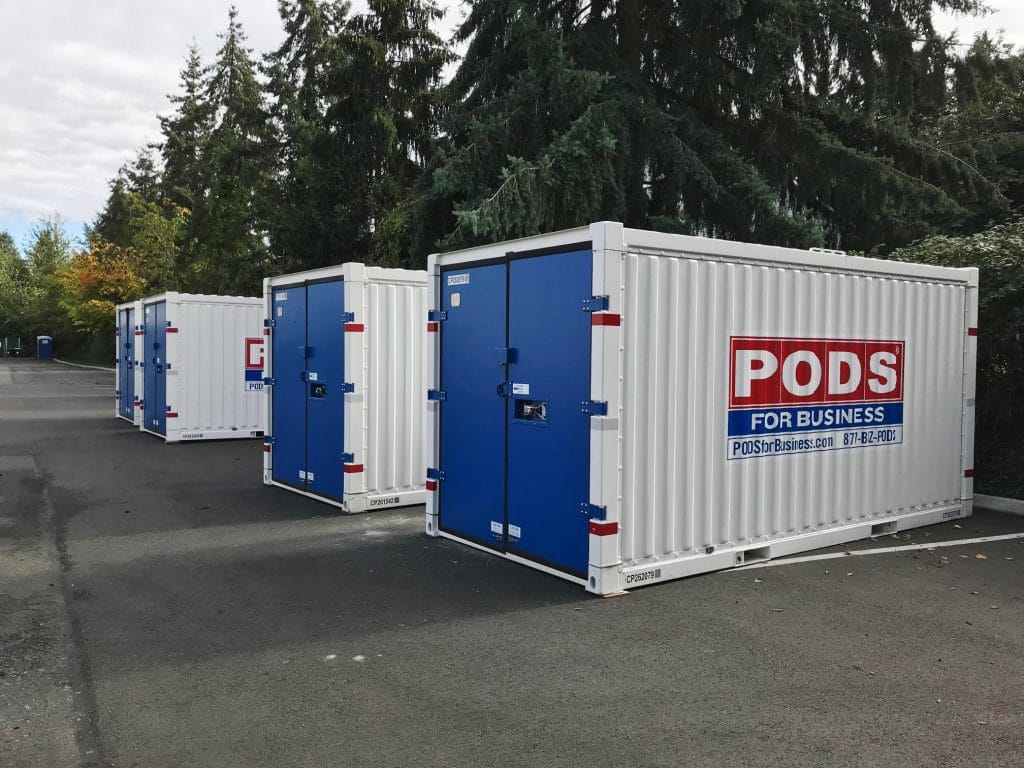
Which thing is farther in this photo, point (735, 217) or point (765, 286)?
point (735, 217)

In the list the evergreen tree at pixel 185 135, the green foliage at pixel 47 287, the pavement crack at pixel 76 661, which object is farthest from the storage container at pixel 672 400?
the green foliage at pixel 47 287

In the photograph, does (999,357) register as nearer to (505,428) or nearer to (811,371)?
(811,371)

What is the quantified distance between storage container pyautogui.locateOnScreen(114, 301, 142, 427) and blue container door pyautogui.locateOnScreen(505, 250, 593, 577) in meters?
13.8

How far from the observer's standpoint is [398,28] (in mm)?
23891

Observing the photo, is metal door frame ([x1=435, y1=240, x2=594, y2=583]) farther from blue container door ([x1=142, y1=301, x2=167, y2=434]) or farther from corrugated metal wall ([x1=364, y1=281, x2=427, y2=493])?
blue container door ([x1=142, y1=301, x2=167, y2=434])

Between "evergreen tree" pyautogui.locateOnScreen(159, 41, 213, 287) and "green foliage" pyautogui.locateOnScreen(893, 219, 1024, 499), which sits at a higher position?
"evergreen tree" pyautogui.locateOnScreen(159, 41, 213, 287)

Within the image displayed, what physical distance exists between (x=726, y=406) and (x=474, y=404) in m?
2.13

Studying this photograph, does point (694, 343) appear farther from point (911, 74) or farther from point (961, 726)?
point (911, 74)

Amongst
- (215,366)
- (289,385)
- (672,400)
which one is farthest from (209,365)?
(672,400)

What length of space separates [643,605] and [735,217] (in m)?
11.5

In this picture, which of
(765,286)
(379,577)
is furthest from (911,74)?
(379,577)

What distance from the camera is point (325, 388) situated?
32.3ft

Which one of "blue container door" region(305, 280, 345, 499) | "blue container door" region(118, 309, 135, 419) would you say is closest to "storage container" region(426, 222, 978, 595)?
"blue container door" region(305, 280, 345, 499)

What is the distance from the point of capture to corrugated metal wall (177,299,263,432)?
16.0 meters
